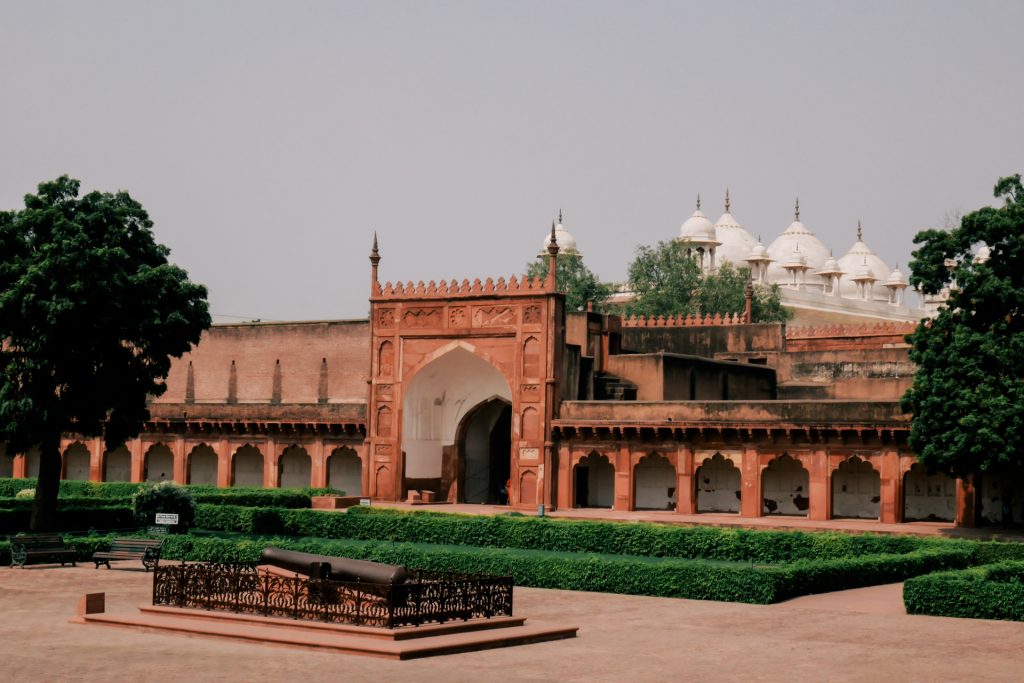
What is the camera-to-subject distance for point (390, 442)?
3678 centimetres

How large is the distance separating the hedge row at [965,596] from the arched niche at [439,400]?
20.1 meters

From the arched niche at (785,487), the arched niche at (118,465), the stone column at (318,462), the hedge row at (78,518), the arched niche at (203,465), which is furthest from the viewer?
the arched niche at (118,465)

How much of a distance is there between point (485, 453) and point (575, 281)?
82.4 feet

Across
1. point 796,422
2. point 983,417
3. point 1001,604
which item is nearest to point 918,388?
point 983,417

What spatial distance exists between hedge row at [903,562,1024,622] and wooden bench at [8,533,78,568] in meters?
12.5

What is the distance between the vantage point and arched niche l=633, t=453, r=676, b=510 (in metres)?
34.6

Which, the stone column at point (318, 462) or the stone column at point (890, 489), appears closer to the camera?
the stone column at point (890, 489)

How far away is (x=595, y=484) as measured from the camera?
36.2 meters

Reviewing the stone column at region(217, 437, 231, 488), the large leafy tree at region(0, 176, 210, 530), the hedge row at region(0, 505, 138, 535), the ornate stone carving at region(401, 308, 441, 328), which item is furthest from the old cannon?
the stone column at region(217, 437, 231, 488)

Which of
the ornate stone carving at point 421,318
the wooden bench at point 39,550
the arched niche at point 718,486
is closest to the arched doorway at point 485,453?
the ornate stone carving at point 421,318

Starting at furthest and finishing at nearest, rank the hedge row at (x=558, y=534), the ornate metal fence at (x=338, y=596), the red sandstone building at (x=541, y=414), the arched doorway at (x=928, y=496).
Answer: the red sandstone building at (x=541, y=414), the arched doorway at (x=928, y=496), the hedge row at (x=558, y=534), the ornate metal fence at (x=338, y=596)

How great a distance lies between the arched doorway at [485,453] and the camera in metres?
38.2

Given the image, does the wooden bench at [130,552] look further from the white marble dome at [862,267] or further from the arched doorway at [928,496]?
the white marble dome at [862,267]

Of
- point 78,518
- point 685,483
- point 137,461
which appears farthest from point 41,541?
point 137,461
